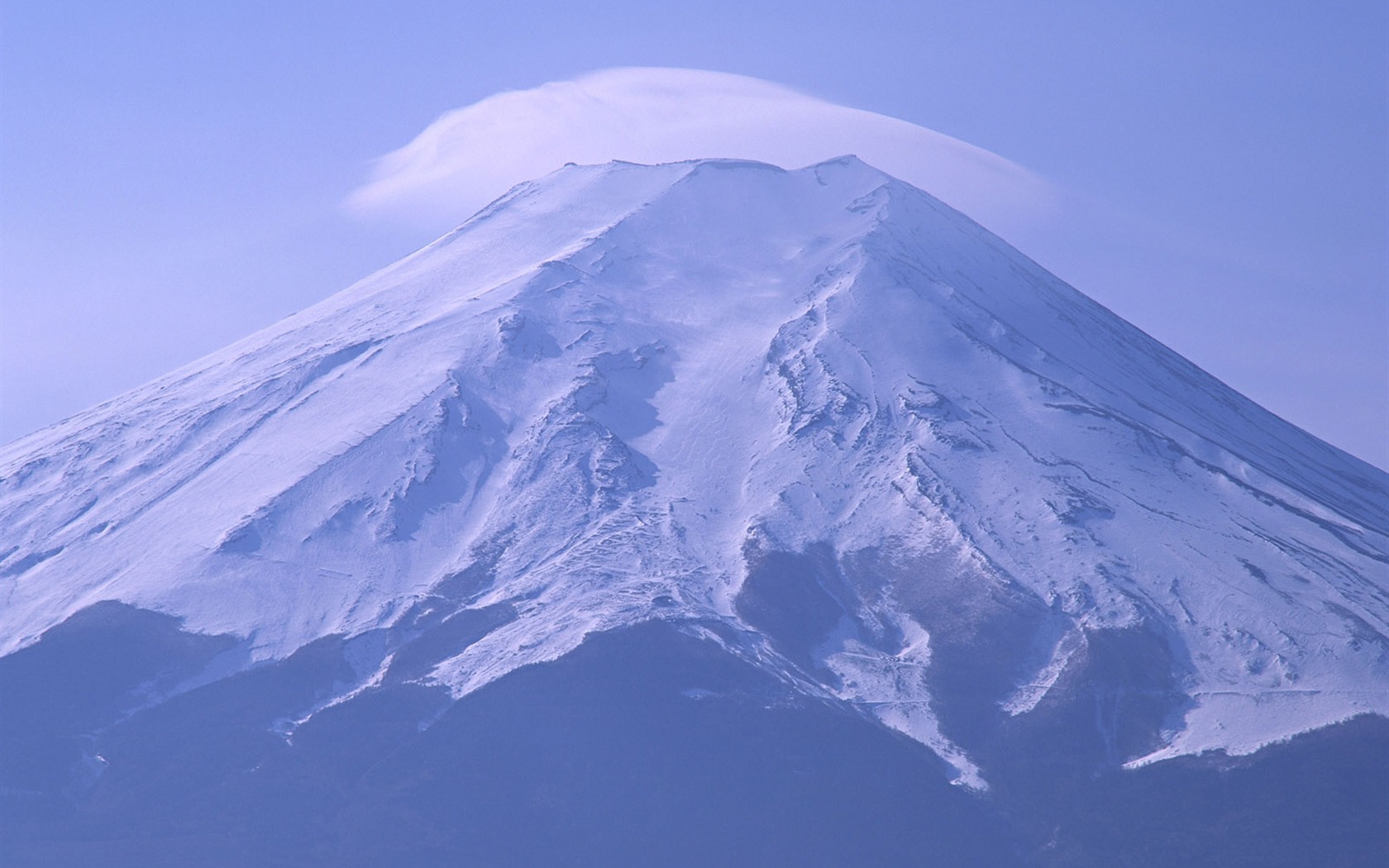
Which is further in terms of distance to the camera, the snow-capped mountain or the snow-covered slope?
the snow-covered slope

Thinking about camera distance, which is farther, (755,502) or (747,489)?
(747,489)

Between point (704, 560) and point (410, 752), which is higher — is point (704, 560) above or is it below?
above

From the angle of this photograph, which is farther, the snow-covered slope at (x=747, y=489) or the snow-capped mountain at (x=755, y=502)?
the snow-covered slope at (x=747, y=489)

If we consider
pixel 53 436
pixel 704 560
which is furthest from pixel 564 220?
pixel 704 560

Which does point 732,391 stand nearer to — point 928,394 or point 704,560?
point 928,394
